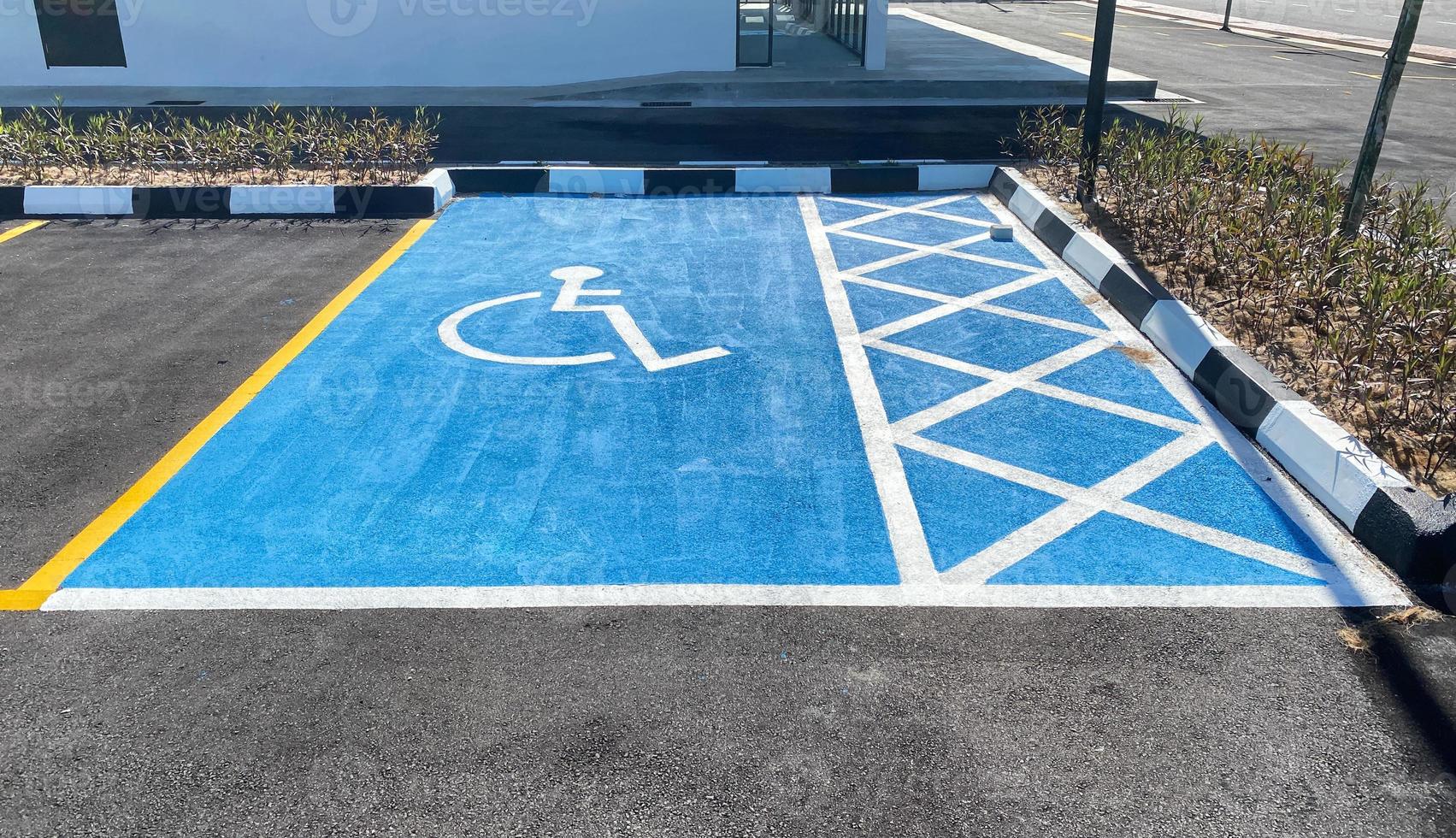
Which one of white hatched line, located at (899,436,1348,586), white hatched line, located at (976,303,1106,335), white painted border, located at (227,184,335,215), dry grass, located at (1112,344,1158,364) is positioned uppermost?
white painted border, located at (227,184,335,215)

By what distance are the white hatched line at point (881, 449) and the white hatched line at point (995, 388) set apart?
0.50 ft

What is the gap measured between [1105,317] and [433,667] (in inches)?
214

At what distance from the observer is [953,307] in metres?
7.68

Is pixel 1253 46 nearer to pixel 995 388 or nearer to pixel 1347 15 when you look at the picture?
pixel 1347 15

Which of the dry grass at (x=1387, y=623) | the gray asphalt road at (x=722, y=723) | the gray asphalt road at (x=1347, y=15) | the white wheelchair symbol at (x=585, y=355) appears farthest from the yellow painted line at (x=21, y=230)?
the gray asphalt road at (x=1347, y=15)

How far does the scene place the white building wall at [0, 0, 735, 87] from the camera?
1727 cm

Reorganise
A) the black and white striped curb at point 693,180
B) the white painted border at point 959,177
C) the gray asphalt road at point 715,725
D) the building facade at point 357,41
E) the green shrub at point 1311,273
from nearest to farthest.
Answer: the gray asphalt road at point 715,725
the green shrub at point 1311,273
the black and white striped curb at point 693,180
the white painted border at point 959,177
the building facade at point 357,41

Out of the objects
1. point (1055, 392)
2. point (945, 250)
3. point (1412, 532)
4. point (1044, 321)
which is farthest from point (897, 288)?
point (1412, 532)

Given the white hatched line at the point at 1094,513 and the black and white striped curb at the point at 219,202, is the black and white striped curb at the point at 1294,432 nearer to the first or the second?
the white hatched line at the point at 1094,513

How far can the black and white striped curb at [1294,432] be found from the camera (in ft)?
14.4

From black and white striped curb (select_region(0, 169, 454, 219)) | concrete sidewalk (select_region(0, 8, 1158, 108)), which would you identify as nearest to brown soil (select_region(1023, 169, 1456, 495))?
black and white striped curb (select_region(0, 169, 454, 219))

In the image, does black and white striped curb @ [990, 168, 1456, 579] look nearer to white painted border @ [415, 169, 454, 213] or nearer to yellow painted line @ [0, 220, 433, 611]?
yellow painted line @ [0, 220, 433, 611]

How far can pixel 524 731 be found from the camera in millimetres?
3541

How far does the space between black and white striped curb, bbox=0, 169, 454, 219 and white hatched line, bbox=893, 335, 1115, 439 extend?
619 centimetres
